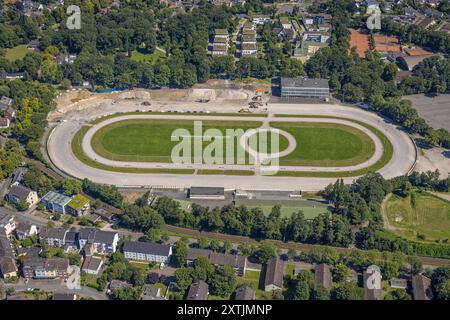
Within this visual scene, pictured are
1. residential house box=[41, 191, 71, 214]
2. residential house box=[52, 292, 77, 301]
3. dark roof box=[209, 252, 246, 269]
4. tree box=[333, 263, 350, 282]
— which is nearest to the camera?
residential house box=[52, 292, 77, 301]

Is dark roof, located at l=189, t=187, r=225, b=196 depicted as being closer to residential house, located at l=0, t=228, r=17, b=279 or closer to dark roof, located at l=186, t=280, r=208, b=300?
dark roof, located at l=186, t=280, r=208, b=300

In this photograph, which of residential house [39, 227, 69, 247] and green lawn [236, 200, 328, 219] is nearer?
residential house [39, 227, 69, 247]

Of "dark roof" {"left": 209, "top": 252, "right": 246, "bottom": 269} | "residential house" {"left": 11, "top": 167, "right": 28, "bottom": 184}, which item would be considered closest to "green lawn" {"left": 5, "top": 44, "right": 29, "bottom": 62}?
"residential house" {"left": 11, "top": 167, "right": 28, "bottom": 184}

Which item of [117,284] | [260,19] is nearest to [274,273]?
[117,284]

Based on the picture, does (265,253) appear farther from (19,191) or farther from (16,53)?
(16,53)

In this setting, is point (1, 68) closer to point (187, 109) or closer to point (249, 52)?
point (187, 109)
